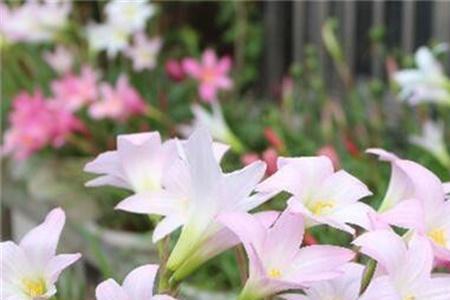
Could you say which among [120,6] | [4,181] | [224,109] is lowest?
[4,181]

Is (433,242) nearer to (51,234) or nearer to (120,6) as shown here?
(51,234)

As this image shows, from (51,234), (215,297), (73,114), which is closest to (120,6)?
(73,114)

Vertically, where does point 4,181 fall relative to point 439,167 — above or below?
below

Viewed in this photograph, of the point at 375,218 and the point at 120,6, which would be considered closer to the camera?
the point at 375,218

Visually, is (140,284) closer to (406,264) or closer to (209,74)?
(406,264)

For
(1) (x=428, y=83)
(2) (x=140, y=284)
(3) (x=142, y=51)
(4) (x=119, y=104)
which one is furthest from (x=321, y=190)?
(3) (x=142, y=51)

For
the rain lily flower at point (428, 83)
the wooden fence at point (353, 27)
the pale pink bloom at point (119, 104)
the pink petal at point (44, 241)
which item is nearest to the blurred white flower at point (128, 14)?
the pale pink bloom at point (119, 104)

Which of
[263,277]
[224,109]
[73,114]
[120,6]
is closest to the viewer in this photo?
[263,277]

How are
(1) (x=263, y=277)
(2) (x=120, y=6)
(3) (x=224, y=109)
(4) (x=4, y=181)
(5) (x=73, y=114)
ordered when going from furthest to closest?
(4) (x=4, y=181), (3) (x=224, y=109), (5) (x=73, y=114), (2) (x=120, y=6), (1) (x=263, y=277)
